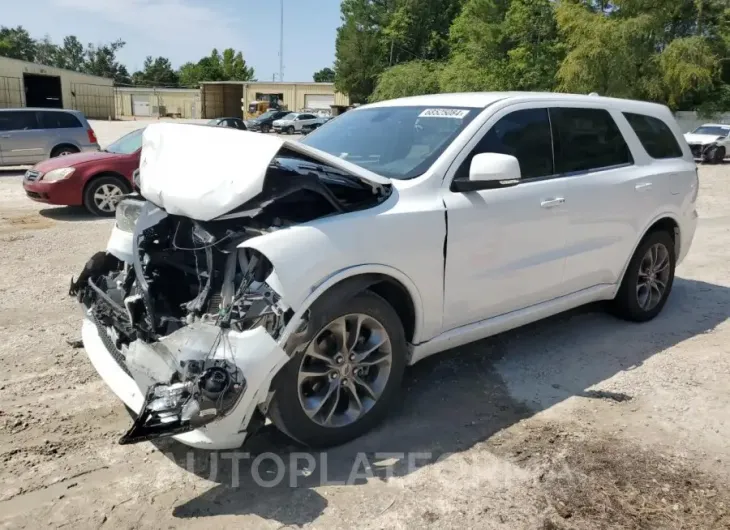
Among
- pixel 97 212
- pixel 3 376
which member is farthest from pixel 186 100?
pixel 3 376

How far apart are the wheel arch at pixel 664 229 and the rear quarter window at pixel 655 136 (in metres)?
0.53

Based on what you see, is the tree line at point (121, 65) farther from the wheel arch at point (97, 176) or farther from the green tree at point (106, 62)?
the wheel arch at point (97, 176)

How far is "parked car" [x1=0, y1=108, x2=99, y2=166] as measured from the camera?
14555 mm

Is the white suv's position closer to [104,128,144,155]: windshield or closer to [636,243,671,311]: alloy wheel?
[636,243,671,311]: alloy wheel

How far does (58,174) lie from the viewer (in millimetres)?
9727

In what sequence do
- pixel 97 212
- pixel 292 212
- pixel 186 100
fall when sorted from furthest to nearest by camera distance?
pixel 186 100 < pixel 97 212 < pixel 292 212

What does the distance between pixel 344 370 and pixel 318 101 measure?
6907 cm

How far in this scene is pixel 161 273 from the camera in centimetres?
351

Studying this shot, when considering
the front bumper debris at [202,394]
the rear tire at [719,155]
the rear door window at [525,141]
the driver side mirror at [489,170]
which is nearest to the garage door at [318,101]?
the rear tire at [719,155]

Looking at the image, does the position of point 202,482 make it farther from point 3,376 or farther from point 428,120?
point 428,120

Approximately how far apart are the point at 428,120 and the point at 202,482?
2625mm

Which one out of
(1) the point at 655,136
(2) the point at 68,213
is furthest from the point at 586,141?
(2) the point at 68,213

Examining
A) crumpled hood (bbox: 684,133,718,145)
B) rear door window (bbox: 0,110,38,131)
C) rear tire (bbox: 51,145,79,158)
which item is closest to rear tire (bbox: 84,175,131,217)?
rear tire (bbox: 51,145,79,158)

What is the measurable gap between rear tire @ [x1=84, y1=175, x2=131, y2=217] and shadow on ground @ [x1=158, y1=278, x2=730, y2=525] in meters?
7.35
